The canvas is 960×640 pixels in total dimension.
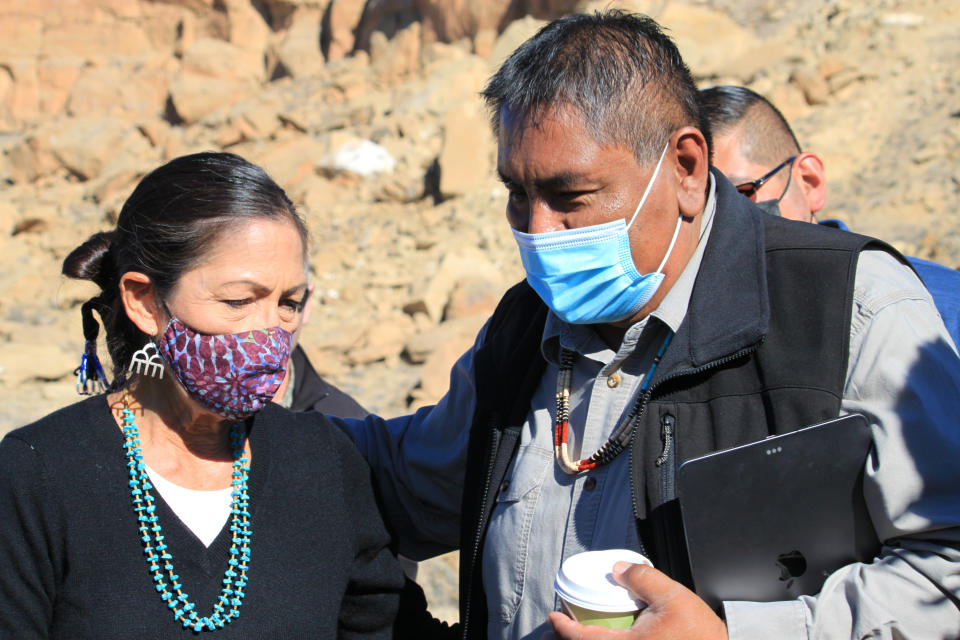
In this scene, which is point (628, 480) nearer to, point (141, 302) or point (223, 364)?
point (223, 364)

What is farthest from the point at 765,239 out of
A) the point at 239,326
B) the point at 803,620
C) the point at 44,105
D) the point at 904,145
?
the point at 44,105

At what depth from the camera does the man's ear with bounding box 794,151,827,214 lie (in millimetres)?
3391

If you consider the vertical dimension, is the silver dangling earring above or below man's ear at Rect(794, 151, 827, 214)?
below

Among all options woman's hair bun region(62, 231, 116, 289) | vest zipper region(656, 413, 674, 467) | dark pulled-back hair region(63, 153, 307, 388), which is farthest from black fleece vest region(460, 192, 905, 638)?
woman's hair bun region(62, 231, 116, 289)

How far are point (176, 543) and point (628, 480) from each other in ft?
3.36

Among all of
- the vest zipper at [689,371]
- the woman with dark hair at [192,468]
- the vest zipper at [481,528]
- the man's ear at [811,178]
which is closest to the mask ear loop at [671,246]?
the vest zipper at [689,371]

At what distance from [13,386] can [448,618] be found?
19.5 ft

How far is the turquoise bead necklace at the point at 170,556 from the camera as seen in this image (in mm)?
1924

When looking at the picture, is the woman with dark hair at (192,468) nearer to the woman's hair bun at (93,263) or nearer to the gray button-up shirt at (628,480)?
the woman's hair bun at (93,263)

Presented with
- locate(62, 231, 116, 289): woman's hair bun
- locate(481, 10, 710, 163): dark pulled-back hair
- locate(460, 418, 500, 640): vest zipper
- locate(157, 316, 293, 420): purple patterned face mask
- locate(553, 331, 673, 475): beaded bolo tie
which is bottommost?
locate(460, 418, 500, 640): vest zipper

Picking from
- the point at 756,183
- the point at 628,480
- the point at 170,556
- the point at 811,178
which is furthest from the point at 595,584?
the point at 811,178

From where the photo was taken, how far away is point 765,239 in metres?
1.99

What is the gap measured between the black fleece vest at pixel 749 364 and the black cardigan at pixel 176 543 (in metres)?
0.80

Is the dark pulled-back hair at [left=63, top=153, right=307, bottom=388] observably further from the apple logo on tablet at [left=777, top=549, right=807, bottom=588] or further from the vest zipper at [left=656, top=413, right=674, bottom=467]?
the apple logo on tablet at [left=777, top=549, right=807, bottom=588]
